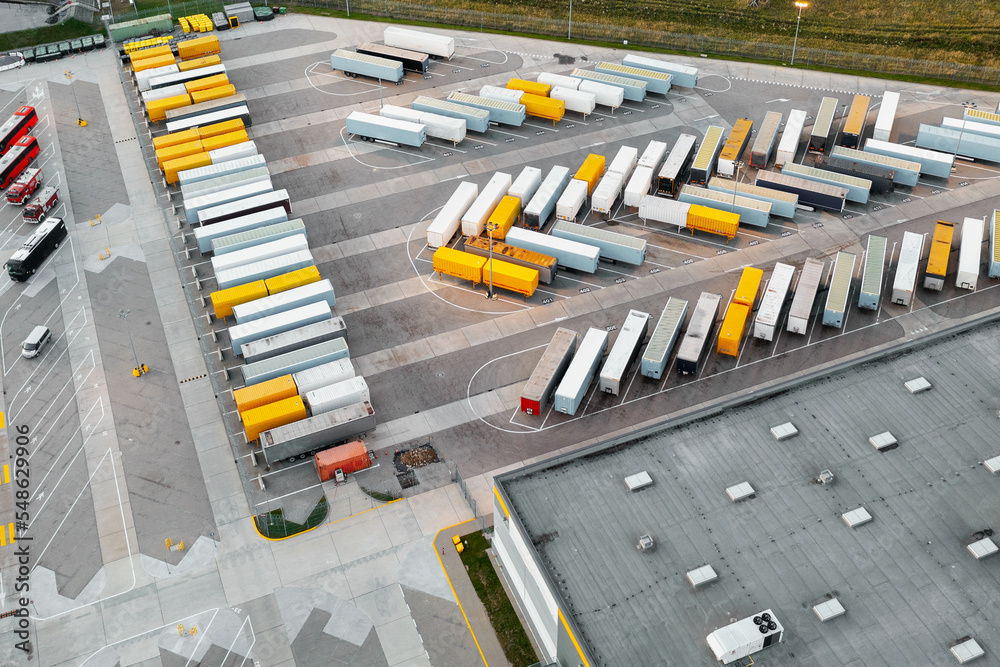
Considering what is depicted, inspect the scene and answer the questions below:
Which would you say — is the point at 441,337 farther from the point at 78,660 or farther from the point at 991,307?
the point at 991,307

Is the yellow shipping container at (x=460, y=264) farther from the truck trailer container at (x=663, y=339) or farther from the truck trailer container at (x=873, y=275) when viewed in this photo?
the truck trailer container at (x=873, y=275)

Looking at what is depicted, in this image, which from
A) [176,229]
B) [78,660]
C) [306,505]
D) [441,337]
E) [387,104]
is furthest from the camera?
[387,104]

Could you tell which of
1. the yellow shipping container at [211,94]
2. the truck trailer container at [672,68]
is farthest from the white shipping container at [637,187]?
the yellow shipping container at [211,94]

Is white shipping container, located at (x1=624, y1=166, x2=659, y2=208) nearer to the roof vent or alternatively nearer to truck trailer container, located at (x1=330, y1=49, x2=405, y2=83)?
A: truck trailer container, located at (x1=330, y1=49, x2=405, y2=83)

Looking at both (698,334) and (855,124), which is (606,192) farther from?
(855,124)

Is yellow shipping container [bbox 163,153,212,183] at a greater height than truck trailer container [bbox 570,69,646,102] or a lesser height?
lesser

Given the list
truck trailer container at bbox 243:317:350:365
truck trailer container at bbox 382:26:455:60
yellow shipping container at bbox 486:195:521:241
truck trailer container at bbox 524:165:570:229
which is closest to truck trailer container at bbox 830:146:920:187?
truck trailer container at bbox 524:165:570:229

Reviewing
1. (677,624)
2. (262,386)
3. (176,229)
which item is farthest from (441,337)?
(677,624)
